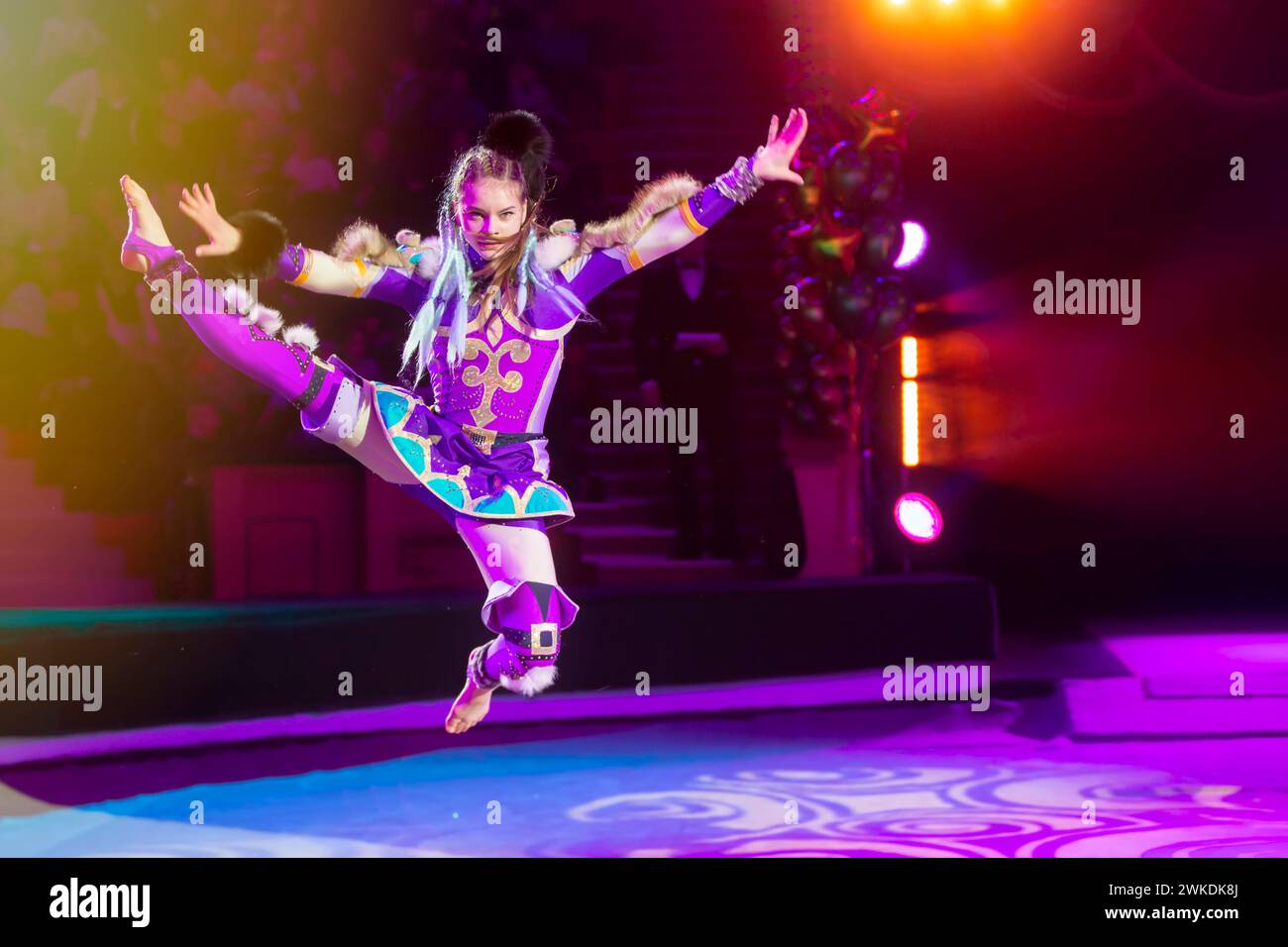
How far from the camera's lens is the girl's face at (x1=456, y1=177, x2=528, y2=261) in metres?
3.46

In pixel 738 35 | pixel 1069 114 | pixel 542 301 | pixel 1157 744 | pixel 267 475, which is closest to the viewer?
pixel 542 301

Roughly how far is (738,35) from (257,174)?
267 cm

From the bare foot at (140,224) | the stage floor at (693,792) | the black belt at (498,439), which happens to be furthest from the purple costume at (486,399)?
the stage floor at (693,792)

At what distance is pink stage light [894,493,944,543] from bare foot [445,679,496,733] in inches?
87.0

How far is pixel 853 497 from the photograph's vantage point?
608cm

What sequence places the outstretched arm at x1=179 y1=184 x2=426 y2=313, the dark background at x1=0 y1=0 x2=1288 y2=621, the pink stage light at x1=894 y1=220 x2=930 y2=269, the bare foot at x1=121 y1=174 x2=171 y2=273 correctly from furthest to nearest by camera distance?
the dark background at x1=0 y1=0 x2=1288 y2=621
the pink stage light at x1=894 y1=220 x2=930 y2=269
the outstretched arm at x1=179 y1=184 x2=426 y2=313
the bare foot at x1=121 y1=174 x2=171 y2=273

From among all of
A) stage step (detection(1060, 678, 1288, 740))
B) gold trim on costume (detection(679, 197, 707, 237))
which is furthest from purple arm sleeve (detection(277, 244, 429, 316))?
stage step (detection(1060, 678, 1288, 740))

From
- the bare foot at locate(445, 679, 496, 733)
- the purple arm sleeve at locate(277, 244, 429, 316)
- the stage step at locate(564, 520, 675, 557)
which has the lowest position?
the bare foot at locate(445, 679, 496, 733)

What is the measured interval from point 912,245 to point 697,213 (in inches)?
92.7

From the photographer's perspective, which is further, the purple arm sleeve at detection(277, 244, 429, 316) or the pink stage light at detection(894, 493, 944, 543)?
the pink stage light at detection(894, 493, 944, 543)

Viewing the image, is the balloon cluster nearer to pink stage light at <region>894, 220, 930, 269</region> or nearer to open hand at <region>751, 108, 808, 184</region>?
pink stage light at <region>894, 220, 930, 269</region>

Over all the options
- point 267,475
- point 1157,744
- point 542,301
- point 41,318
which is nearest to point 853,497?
point 1157,744

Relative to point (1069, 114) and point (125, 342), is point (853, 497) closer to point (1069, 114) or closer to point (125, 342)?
point (1069, 114)

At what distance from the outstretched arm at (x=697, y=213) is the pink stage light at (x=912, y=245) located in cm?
219
